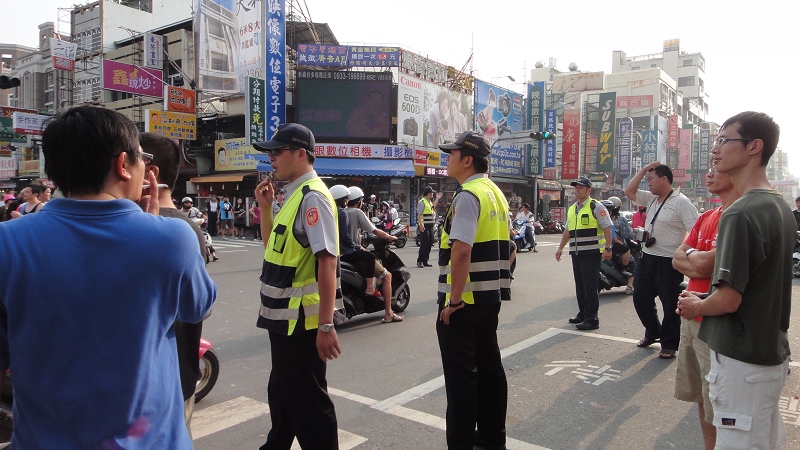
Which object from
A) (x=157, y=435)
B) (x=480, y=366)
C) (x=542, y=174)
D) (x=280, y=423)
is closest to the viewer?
(x=157, y=435)

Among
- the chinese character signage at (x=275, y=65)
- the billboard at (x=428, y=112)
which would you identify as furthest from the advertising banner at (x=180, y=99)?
the billboard at (x=428, y=112)

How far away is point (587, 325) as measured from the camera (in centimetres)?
640

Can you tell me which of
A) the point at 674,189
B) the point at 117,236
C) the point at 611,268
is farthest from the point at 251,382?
the point at 611,268

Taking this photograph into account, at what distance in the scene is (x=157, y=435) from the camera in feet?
4.75

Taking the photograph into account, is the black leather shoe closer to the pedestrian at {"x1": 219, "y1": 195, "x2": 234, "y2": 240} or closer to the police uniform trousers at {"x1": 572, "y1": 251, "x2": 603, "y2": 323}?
the police uniform trousers at {"x1": 572, "y1": 251, "x2": 603, "y2": 323}

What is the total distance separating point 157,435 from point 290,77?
27232 millimetres

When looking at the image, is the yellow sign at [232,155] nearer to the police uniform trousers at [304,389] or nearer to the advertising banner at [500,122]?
the advertising banner at [500,122]

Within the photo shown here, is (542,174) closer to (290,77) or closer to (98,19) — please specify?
(290,77)

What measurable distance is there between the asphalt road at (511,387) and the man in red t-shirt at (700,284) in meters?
0.59

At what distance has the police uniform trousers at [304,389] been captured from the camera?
8.55 ft

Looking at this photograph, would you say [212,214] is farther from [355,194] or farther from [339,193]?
[339,193]

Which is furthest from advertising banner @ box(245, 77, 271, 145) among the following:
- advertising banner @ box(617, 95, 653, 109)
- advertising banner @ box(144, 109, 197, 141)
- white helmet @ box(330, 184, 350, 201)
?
advertising banner @ box(617, 95, 653, 109)

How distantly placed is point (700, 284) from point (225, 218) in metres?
19.9

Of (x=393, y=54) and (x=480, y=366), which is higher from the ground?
(x=393, y=54)
